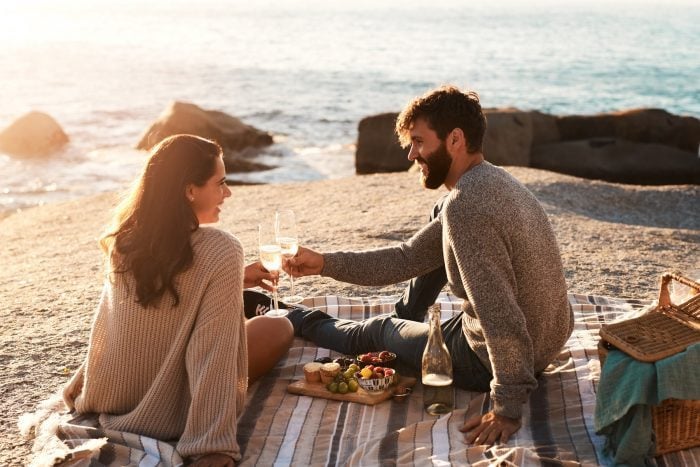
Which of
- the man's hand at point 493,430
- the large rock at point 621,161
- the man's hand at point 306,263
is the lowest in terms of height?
the large rock at point 621,161

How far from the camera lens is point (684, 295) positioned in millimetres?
5047

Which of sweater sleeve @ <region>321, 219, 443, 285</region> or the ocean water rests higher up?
sweater sleeve @ <region>321, 219, 443, 285</region>

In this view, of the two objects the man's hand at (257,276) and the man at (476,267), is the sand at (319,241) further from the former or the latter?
the man at (476,267)

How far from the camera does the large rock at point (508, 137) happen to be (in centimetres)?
1598

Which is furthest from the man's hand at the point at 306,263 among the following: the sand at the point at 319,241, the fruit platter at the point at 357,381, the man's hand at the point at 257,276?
the sand at the point at 319,241

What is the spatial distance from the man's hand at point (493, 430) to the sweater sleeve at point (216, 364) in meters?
1.15

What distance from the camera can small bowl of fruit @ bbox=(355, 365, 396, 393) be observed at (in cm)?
512

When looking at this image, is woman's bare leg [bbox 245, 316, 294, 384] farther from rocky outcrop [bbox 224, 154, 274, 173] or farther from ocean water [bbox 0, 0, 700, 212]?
rocky outcrop [bbox 224, 154, 274, 173]

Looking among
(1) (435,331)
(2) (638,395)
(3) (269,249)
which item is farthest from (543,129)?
(2) (638,395)

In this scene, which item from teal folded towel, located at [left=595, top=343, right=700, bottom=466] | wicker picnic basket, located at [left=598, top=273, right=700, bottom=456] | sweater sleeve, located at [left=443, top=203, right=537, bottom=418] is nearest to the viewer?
teal folded towel, located at [left=595, top=343, right=700, bottom=466]

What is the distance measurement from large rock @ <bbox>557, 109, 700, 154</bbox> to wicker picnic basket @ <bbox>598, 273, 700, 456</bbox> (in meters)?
13.9

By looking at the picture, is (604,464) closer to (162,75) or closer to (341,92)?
(341,92)

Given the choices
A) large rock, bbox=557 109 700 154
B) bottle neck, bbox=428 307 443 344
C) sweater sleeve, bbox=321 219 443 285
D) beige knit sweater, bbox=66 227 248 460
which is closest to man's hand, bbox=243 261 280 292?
sweater sleeve, bbox=321 219 443 285

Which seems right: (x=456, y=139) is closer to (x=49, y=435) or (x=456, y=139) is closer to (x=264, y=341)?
(x=264, y=341)
